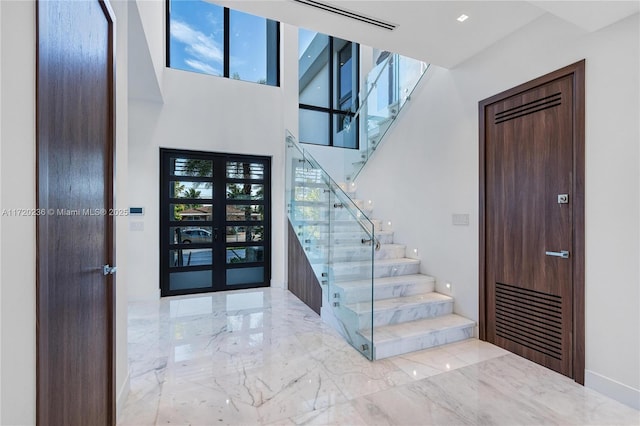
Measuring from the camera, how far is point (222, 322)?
3789mm

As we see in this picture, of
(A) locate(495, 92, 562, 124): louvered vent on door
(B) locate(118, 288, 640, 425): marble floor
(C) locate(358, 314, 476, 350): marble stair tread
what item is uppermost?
(A) locate(495, 92, 562, 124): louvered vent on door

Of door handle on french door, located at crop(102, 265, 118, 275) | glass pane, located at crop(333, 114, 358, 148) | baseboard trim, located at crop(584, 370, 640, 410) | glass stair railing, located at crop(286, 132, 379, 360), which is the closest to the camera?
door handle on french door, located at crop(102, 265, 118, 275)

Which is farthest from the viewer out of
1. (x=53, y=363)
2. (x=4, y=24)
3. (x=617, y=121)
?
(x=617, y=121)

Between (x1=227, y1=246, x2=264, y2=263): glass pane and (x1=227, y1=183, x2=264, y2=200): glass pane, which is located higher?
(x1=227, y1=183, x2=264, y2=200): glass pane

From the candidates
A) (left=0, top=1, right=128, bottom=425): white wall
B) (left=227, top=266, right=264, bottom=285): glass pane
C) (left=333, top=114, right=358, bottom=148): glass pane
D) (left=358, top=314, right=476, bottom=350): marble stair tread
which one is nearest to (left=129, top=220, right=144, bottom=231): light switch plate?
(left=227, top=266, right=264, bottom=285): glass pane

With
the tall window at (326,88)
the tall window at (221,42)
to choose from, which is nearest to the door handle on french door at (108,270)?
the tall window at (221,42)

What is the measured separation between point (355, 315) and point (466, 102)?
2728mm

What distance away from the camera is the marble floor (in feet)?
6.66

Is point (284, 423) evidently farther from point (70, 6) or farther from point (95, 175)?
point (70, 6)

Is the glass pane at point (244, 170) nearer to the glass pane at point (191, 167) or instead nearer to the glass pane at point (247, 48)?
the glass pane at point (191, 167)

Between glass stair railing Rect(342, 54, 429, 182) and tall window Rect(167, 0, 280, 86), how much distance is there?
1.75 m

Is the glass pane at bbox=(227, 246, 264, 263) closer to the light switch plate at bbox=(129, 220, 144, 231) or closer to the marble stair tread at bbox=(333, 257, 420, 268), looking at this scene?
the light switch plate at bbox=(129, 220, 144, 231)

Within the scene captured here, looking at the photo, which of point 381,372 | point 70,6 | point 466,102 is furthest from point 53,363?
point 466,102

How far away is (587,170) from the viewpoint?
2396 millimetres
